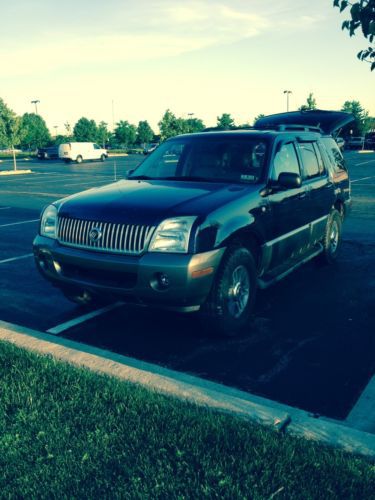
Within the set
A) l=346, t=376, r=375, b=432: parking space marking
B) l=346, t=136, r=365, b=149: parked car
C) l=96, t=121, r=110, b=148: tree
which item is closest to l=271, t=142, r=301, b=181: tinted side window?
l=346, t=376, r=375, b=432: parking space marking

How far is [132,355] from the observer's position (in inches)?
171

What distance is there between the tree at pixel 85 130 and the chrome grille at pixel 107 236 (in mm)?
81635

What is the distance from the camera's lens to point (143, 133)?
9850 cm

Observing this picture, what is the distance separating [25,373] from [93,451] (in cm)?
116

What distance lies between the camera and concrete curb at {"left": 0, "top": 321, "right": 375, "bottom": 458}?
2.92 meters

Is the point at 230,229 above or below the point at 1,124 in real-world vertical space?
below

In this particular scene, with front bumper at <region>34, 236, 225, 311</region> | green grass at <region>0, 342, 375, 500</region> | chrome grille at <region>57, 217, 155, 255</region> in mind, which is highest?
chrome grille at <region>57, 217, 155, 255</region>

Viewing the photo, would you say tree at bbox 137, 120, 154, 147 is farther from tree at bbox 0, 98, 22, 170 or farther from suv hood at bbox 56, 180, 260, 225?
suv hood at bbox 56, 180, 260, 225

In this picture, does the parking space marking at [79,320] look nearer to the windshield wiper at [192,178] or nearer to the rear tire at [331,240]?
the windshield wiper at [192,178]

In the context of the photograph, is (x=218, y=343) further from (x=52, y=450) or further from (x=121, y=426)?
(x=52, y=450)

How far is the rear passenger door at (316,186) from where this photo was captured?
6.23 meters

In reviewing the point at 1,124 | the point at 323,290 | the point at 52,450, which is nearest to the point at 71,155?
the point at 1,124

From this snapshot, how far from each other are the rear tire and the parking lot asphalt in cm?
17

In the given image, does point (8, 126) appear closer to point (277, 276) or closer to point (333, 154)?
point (333, 154)
